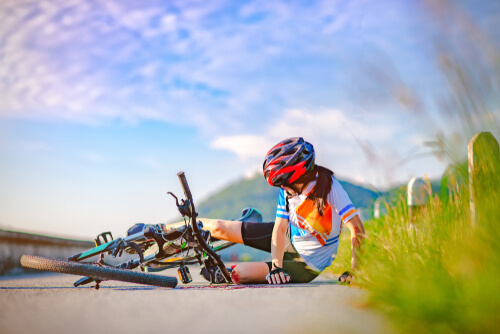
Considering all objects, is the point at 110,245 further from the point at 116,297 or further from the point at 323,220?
the point at 323,220

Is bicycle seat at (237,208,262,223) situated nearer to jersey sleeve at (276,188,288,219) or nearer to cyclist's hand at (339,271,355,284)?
jersey sleeve at (276,188,288,219)

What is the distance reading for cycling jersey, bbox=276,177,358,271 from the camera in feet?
15.7

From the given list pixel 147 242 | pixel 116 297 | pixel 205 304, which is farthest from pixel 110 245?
pixel 205 304

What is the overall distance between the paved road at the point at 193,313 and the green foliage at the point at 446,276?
0.18 metres

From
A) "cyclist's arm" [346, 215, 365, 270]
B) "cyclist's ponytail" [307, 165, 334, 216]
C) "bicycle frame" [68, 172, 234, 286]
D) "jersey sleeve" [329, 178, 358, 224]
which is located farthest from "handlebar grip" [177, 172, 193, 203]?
"cyclist's arm" [346, 215, 365, 270]

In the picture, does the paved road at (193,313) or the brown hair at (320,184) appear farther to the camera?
the brown hair at (320,184)

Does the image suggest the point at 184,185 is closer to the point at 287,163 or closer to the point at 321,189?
the point at 287,163

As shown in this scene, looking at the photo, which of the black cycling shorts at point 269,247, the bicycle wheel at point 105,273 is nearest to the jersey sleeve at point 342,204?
the black cycling shorts at point 269,247

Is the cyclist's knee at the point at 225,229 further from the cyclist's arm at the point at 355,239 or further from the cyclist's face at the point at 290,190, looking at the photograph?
the cyclist's arm at the point at 355,239

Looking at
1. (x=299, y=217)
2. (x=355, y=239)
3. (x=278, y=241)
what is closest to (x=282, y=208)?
(x=299, y=217)

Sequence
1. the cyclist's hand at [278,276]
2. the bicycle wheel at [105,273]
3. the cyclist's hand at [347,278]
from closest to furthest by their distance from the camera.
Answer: the cyclist's hand at [347,278]
the bicycle wheel at [105,273]
the cyclist's hand at [278,276]

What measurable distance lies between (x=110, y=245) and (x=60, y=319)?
2.32m

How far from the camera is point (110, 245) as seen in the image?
502 cm

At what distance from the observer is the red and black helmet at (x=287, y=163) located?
4.72 metres
